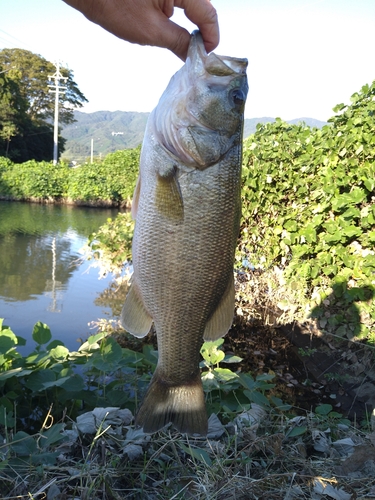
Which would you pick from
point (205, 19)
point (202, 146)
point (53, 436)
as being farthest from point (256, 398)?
point (205, 19)

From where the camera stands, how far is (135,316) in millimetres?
2031

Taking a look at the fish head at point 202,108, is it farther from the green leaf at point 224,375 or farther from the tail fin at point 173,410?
the green leaf at point 224,375

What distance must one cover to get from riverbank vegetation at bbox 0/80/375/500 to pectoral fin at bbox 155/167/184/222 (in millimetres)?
1286

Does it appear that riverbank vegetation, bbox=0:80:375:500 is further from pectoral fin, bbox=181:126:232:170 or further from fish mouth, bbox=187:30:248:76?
fish mouth, bbox=187:30:248:76

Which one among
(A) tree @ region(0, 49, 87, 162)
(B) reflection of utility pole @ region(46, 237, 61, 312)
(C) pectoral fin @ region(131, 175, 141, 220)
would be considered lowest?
(B) reflection of utility pole @ region(46, 237, 61, 312)

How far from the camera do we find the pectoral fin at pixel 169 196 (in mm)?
1803

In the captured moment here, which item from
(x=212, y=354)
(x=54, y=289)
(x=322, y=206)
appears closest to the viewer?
(x=212, y=354)

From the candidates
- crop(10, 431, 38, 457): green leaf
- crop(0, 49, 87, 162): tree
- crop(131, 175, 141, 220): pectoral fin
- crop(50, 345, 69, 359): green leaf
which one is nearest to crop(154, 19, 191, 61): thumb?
crop(131, 175, 141, 220): pectoral fin

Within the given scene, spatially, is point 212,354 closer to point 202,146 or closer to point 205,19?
point 202,146

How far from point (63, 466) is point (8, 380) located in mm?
818

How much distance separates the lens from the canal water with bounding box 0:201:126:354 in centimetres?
696

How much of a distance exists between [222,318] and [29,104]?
5543cm

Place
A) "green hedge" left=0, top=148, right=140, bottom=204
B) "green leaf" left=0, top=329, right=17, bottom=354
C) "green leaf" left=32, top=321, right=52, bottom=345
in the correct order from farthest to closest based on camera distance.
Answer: "green hedge" left=0, top=148, right=140, bottom=204 → "green leaf" left=32, top=321, right=52, bottom=345 → "green leaf" left=0, top=329, right=17, bottom=354

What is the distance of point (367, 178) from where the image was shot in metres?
4.65
